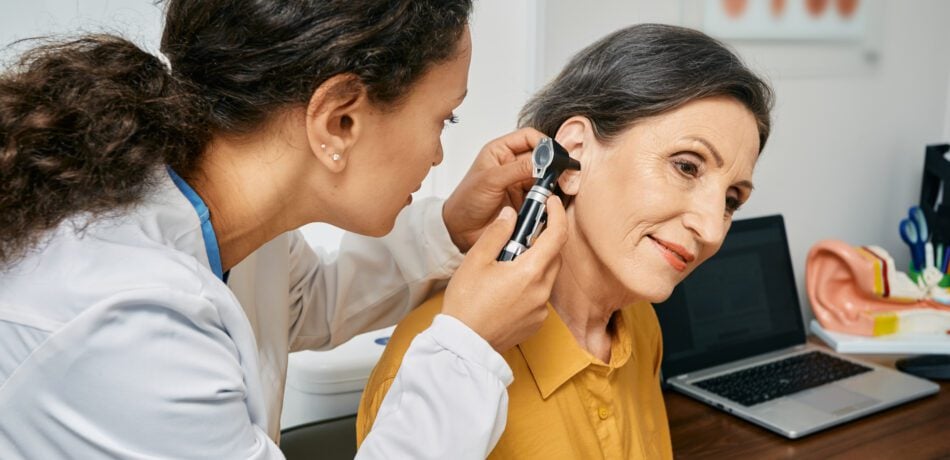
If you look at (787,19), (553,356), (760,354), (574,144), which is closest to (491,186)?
(574,144)

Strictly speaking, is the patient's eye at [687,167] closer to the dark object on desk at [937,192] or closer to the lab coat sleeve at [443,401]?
the lab coat sleeve at [443,401]

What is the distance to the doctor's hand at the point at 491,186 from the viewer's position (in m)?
1.12

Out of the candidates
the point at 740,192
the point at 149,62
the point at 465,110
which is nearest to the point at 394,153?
the point at 149,62

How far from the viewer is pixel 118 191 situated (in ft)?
2.59

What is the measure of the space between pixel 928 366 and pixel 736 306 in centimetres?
41

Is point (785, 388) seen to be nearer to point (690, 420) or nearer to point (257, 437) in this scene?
point (690, 420)

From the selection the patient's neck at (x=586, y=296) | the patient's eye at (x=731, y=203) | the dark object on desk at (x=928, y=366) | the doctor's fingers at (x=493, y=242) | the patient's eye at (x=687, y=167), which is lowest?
the dark object on desk at (x=928, y=366)

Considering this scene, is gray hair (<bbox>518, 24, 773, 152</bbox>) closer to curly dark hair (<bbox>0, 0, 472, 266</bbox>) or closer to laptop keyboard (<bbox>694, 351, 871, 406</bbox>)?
curly dark hair (<bbox>0, 0, 472, 266</bbox>)

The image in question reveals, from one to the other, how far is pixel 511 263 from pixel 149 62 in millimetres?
421

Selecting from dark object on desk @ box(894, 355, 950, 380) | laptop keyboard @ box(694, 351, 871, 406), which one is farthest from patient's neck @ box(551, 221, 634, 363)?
dark object on desk @ box(894, 355, 950, 380)

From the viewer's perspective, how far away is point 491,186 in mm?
1137

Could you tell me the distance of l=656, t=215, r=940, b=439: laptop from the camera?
1591 millimetres

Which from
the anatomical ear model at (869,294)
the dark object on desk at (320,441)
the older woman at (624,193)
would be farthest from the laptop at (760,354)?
the dark object on desk at (320,441)

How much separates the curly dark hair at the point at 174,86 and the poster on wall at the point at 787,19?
1.09 meters
